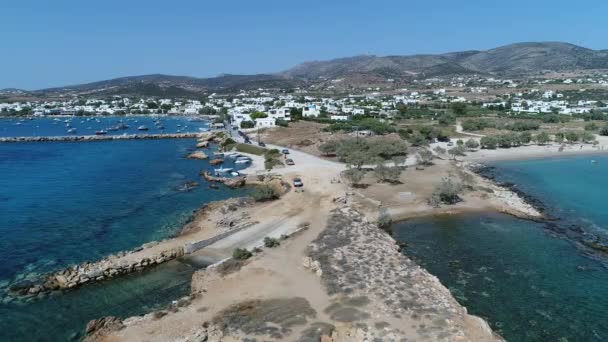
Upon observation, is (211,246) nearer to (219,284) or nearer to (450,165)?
(219,284)

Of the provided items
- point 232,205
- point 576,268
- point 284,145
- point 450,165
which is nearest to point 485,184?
point 450,165

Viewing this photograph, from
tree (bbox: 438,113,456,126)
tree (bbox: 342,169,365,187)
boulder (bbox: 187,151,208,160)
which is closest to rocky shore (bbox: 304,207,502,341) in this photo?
tree (bbox: 342,169,365,187)

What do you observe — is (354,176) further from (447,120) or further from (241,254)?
(447,120)

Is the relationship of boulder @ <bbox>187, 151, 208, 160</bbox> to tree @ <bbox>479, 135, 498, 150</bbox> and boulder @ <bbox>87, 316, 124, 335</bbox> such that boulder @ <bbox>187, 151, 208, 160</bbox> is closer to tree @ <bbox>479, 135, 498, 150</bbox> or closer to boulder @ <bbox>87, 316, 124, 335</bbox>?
tree @ <bbox>479, 135, 498, 150</bbox>

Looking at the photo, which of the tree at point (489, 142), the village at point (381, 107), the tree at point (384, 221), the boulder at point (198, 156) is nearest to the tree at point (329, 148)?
the boulder at point (198, 156)

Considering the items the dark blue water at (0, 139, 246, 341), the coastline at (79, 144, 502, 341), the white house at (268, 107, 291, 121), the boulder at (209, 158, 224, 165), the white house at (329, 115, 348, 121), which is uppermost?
the white house at (268, 107, 291, 121)

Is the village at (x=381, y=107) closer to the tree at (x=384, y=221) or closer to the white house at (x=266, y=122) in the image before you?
the white house at (x=266, y=122)

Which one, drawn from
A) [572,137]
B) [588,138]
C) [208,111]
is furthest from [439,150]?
[208,111]
